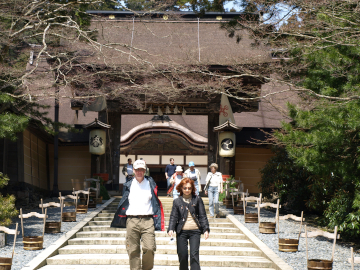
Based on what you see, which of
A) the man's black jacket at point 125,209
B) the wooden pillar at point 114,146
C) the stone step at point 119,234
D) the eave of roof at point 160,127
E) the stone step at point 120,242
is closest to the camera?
the man's black jacket at point 125,209

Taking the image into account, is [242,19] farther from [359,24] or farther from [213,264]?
[213,264]

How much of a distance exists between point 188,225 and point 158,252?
2692mm

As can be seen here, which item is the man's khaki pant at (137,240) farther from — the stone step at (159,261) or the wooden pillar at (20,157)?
the wooden pillar at (20,157)

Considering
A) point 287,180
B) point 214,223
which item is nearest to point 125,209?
point 214,223

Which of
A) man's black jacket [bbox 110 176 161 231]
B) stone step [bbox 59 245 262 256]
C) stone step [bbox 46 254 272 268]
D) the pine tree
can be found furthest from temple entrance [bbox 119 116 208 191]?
man's black jacket [bbox 110 176 161 231]

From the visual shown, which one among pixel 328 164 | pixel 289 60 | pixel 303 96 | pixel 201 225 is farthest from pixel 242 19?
pixel 201 225

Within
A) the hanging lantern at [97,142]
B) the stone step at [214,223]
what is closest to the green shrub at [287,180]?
the stone step at [214,223]

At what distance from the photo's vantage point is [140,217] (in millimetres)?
5121

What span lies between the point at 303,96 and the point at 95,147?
22.4 ft

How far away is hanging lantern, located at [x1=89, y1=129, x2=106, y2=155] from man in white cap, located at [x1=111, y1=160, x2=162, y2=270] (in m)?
8.52

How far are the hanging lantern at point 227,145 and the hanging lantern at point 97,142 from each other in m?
3.76

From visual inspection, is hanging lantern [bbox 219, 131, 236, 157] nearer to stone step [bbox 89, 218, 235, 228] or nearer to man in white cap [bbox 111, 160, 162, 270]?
stone step [bbox 89, 218, 235, 228]

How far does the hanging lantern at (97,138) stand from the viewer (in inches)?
535

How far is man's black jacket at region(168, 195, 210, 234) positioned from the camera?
5102 millimetres
